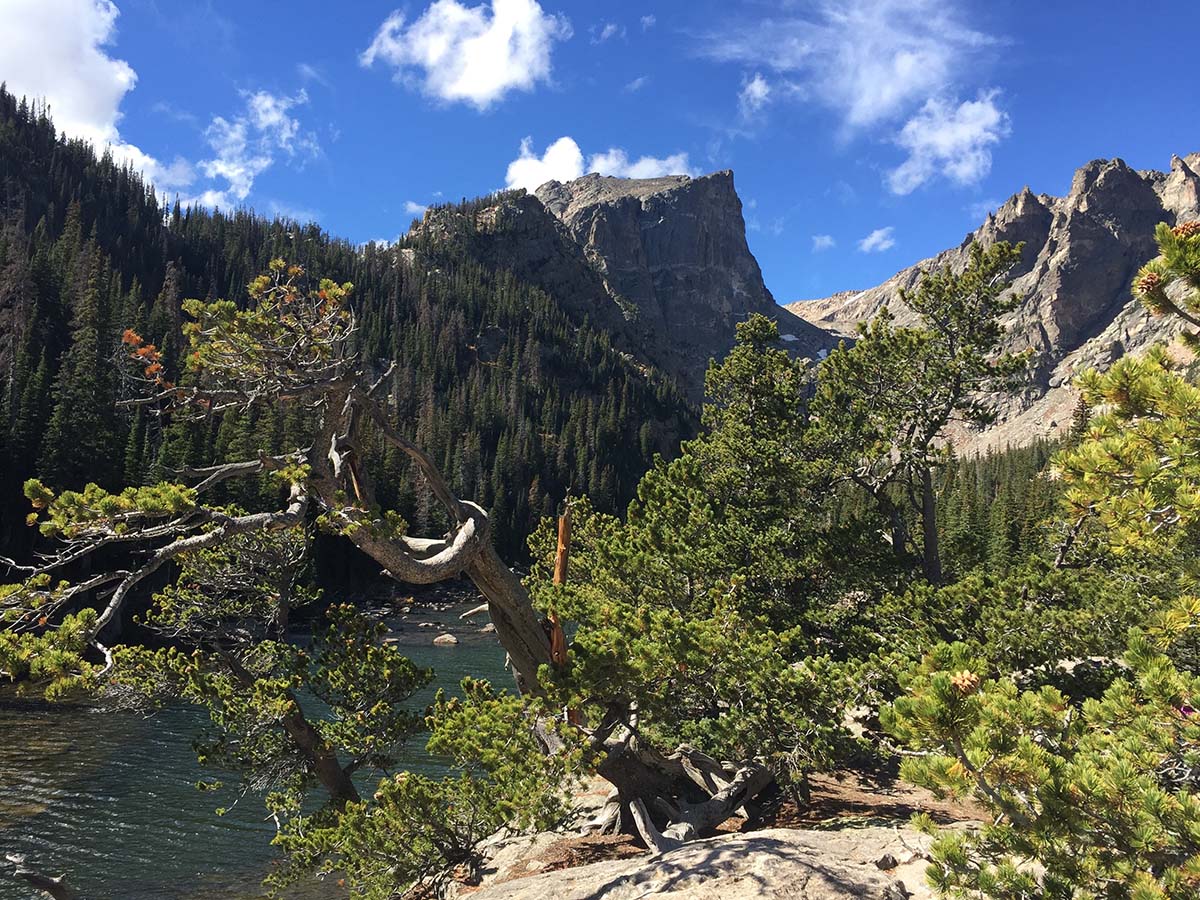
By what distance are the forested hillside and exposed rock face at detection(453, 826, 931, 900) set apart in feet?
99.0

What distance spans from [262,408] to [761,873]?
114 ft

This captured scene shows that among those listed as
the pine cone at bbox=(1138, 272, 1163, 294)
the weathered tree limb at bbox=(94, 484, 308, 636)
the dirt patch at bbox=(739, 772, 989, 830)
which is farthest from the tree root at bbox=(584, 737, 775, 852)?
the pine cone at bbox=(1138, 272, 1163, 294)

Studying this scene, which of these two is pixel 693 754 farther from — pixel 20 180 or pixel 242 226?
pixel 242 226

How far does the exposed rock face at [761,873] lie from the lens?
6.34 metres

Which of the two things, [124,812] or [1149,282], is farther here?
[124,812]

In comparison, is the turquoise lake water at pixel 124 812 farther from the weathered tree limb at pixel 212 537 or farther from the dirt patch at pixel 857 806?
Result: the weathered tree limb at pixel 212 537

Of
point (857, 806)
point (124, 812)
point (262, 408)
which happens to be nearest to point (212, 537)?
point (857, 806)

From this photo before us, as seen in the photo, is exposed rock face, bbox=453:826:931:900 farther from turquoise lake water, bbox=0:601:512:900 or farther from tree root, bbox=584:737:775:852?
turquoise lake water, bbox=0:601:512:900

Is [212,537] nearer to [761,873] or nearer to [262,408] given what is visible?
[761,873]

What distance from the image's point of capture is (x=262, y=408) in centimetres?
3481

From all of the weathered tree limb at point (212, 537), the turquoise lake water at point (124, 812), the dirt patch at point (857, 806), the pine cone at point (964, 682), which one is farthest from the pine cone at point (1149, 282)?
the turquoise lake water at point (124, 812)

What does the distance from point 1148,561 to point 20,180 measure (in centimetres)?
16644

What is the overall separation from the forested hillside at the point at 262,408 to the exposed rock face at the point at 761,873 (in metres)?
30.2

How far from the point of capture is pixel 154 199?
145000 mm
